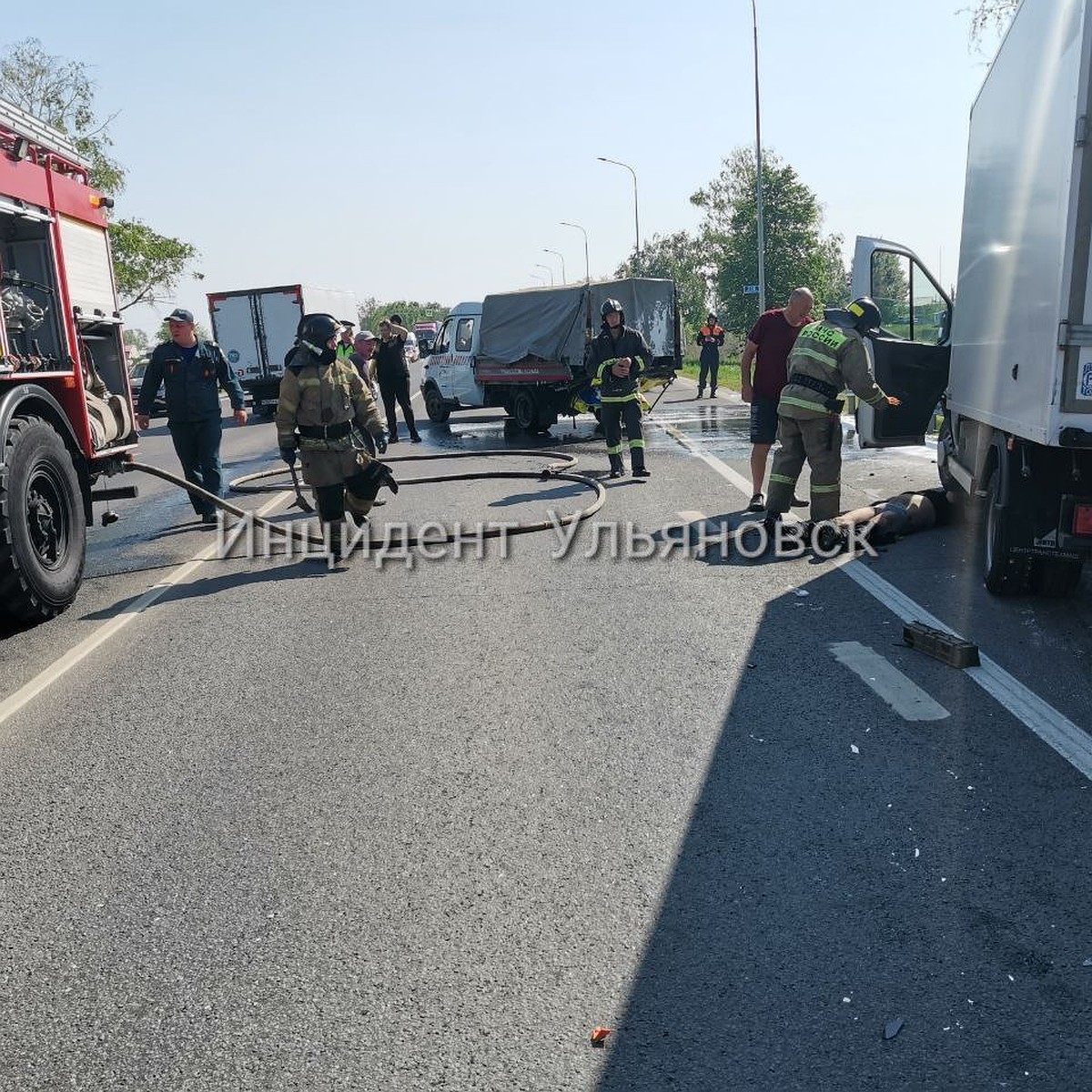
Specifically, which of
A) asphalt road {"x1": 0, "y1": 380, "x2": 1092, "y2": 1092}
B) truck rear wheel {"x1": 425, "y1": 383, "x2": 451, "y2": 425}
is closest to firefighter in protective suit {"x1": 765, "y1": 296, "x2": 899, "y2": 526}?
asphalt road {"x1": 0, "y1": 380, "x2": 1092, "y2": 1092}

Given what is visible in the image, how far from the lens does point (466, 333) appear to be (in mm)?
20781

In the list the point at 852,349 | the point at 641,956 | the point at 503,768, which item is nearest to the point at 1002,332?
the point at 852,349

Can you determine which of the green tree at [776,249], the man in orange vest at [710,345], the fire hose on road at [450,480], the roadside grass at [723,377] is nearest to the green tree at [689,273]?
the green tree at [776,249]

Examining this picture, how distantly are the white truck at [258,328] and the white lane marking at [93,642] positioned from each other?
18.6 meters

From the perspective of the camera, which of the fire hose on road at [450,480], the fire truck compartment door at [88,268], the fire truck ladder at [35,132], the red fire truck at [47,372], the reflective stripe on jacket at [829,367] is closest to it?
the red fire truck at [47,372]

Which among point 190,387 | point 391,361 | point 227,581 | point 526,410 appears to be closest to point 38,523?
point 227,581

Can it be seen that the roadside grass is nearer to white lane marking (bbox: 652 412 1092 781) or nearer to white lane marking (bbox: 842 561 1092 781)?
white lane marking (bbox: 652 412 1092 781)

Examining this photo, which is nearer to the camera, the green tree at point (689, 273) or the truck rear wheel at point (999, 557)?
the truck rear wheel at point (999, 557)

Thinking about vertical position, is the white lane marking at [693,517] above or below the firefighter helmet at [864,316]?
below

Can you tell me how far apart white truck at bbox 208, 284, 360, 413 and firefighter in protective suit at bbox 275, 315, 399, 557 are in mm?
18798

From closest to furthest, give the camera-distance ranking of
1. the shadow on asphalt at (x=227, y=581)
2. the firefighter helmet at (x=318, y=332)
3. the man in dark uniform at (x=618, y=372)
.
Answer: the shadow on asphalt at (x=227, y=581), the firefighter helmet at (x=318, y=332), the man in dark uniform at (x=618, y=372)

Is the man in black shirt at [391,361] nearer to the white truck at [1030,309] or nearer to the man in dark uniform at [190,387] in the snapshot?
the man in dark uniform at [190,387]

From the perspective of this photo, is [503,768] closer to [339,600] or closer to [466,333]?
[339,600]

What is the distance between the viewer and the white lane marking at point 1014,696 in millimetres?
4246
